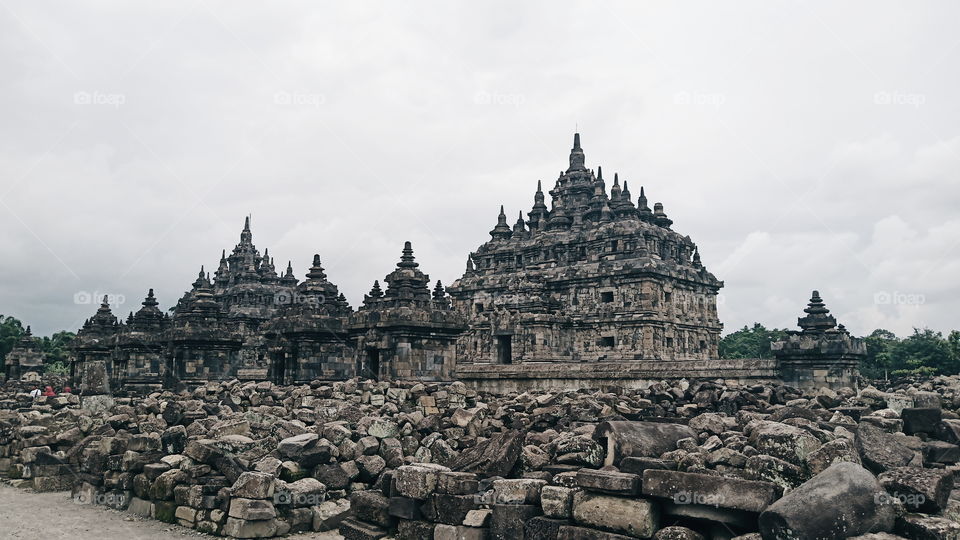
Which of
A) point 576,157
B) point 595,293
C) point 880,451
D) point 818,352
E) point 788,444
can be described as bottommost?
point 880,451

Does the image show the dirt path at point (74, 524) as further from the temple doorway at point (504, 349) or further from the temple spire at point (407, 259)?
the temple doorway at point (504, 349)

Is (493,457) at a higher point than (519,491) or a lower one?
higher

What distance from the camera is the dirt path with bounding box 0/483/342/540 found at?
10.4 metres

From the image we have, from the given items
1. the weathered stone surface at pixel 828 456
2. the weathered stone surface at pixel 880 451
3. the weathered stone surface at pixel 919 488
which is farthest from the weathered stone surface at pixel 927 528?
the weathered stone surface at pixel 880 451

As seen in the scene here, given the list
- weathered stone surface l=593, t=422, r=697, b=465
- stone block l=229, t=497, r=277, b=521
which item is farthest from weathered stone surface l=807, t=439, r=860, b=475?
stone block l=229, t=497, r=277, b=521

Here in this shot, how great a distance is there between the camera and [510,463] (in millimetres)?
9398

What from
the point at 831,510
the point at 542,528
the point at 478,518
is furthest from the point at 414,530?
the point at 831,510

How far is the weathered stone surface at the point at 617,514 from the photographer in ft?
23.6

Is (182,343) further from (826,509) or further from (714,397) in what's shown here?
(826,509)

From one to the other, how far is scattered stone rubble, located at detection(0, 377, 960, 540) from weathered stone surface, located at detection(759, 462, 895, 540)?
16 mm

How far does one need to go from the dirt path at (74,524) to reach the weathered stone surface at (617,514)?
4083 millimetres

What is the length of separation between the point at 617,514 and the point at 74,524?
8.75 meters

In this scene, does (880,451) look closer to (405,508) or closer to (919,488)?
(919,488)

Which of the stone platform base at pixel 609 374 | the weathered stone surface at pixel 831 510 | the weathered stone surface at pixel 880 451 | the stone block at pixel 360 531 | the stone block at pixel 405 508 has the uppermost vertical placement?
the stone platform base at pixel 609 374
